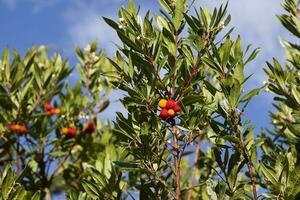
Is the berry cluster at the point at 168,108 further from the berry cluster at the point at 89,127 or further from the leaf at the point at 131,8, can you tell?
the berry cluster at the point at 89,127

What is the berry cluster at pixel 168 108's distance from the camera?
3201mm

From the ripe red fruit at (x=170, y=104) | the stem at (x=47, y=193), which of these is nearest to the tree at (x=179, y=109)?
the ripe red fruit at (x=170, y=104)

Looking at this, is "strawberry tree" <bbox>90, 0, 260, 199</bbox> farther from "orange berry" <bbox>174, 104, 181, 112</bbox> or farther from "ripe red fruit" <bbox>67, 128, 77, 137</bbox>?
"ripe red fruit" <bbox>67, 128, 77, 137</bbox>

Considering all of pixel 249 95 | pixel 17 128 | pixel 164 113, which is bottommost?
pixel 164 113

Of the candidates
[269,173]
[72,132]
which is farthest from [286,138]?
[72,132]

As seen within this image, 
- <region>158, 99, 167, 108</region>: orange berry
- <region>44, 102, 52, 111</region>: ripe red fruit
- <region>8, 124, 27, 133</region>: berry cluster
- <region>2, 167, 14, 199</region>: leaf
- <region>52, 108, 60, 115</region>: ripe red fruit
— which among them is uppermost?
<region>44, 102, 52, 111</region>: ripe red fruit

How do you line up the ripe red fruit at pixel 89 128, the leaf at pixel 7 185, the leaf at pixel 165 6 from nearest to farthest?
the leaf at pixel 7 185 < the leaf at pixel 165 6 < the ripe red fruit at pixel 89 128

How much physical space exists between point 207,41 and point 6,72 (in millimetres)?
2900

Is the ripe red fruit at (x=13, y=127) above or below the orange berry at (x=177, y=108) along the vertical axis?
above

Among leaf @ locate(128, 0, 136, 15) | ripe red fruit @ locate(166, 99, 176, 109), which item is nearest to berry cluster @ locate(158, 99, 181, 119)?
ripe red fruit @ locate(166, 99, 176, 109)

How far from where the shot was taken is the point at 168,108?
3207mm

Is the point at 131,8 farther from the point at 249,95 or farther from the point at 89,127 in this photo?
the point at 89,127

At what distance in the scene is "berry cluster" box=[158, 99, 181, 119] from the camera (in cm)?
320

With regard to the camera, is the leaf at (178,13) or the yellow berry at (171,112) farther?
the leaf at (178,13)
